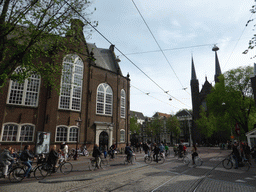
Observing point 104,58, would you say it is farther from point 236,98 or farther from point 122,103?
point 236,98

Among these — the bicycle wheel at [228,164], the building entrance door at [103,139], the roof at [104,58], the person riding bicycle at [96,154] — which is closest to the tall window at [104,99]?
the building entrance door at [103,139]

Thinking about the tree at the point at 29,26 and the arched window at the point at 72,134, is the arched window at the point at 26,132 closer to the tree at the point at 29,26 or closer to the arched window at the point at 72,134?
the arched window at the point at 72,134

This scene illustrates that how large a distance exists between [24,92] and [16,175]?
12.9 metres

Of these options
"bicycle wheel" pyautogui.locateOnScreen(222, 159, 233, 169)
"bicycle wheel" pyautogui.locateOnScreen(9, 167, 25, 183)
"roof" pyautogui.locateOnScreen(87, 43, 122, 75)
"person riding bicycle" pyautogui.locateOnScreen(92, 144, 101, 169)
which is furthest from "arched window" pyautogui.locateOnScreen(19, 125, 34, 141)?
"bicycle wheel" pyautogui.locateOnScreen(222, 159, 233, 169)

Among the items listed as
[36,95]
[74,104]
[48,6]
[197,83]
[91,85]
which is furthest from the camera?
[197,83]

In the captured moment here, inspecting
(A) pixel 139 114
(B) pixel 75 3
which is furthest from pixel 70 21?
(A) pixel 139 114

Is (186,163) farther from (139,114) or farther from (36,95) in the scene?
(139,114)

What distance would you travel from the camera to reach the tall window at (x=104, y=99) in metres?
24.2

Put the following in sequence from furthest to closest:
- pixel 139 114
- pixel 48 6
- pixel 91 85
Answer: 1. pixel 139 114
2. pixel 91 85
3. pixel 48 6

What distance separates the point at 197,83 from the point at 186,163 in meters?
53.3

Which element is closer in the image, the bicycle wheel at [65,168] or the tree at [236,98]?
the bicycle wheel at [65,168]

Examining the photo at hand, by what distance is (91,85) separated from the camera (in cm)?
2336

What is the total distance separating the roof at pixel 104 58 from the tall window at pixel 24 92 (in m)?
9.89

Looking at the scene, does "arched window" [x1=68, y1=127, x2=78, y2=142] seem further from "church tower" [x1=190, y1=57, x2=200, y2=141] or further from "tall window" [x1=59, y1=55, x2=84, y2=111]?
"church tower" [x1=190, y1=57, x2=200, y2=141]
